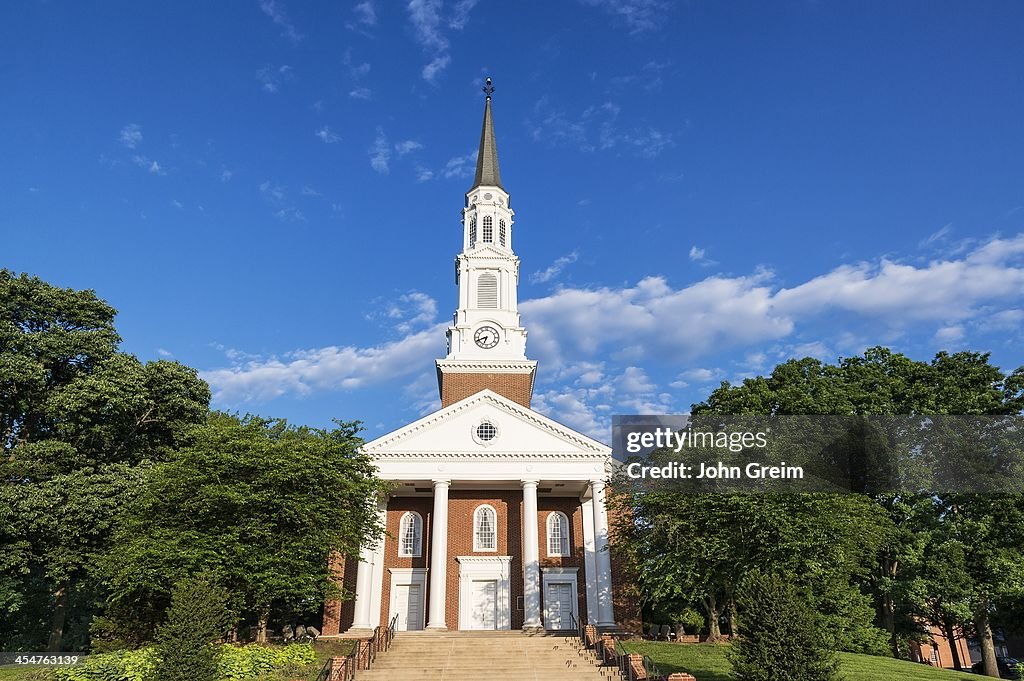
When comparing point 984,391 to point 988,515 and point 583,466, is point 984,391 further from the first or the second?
point 583,466

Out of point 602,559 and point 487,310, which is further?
point 487,310

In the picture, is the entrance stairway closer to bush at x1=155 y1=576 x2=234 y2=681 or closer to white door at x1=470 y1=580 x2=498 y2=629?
white door at x1=470 y1=580 x2=498 y2=629

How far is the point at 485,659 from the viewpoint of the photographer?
81.9 ft

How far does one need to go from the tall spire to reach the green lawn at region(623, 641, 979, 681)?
28.3 m

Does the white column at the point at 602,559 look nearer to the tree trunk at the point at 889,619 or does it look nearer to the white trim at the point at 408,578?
the white trim at the point at 408,578

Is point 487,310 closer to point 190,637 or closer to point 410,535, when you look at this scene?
point 410,535

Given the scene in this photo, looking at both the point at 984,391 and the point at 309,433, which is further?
the point at 984,391

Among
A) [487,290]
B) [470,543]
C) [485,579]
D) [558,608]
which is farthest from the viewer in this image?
[487,290]

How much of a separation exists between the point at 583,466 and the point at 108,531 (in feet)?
66.2

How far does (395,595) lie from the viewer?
34812 millimetres

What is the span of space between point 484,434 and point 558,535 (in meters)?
6.19

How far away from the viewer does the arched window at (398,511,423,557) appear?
117 ft

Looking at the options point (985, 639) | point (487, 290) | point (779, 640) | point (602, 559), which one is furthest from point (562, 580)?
point (779, 640)

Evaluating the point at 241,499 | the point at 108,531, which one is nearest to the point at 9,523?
the point at 108,531
